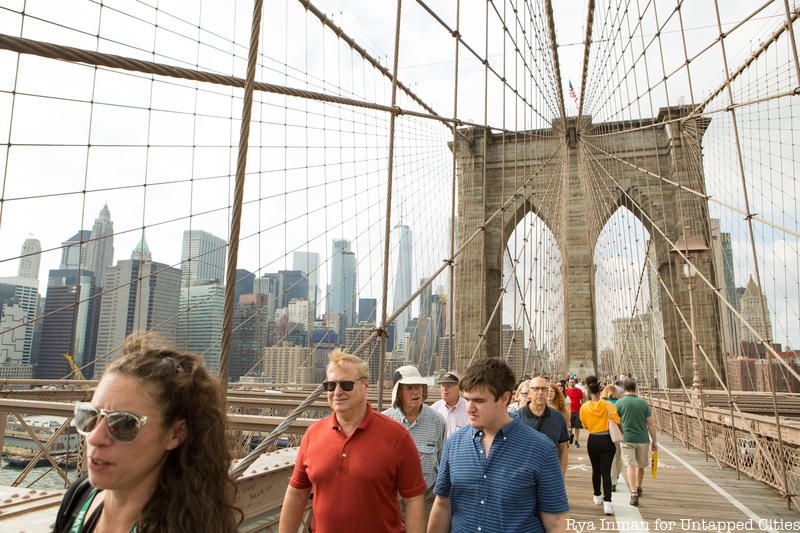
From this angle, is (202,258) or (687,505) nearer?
(687,505)

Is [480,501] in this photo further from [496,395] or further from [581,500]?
[581,500]

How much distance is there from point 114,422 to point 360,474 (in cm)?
84

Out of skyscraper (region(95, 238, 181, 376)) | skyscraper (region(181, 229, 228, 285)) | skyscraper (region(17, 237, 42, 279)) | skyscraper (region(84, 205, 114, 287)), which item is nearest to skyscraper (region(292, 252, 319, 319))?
skyscraper (region(181, 229, 228, 285))

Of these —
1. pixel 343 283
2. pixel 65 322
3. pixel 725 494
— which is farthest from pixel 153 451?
pixel 343 283

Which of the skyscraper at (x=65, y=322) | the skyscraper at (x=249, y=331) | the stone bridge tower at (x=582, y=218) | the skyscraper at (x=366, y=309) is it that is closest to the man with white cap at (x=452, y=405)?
the skyscraper at (x=65, y=322)

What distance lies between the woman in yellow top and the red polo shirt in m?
2.60

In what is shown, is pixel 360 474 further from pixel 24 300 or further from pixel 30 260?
pixel 24 300

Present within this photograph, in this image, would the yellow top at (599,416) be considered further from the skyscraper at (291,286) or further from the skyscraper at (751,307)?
the skyscraper at (291,286)

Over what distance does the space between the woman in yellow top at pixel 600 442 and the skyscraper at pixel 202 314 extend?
2732 mm

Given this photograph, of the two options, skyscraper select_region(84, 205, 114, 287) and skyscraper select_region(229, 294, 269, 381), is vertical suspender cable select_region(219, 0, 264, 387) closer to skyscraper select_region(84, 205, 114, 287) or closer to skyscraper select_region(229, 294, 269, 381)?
skyscraper select_region(84, 205, 114, 287)

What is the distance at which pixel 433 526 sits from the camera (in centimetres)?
162

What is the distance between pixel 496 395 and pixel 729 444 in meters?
5.47

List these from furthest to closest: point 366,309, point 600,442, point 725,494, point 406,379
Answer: point 366,309
point 725,494
point 600,442
point 406,379

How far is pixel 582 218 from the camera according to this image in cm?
1630
